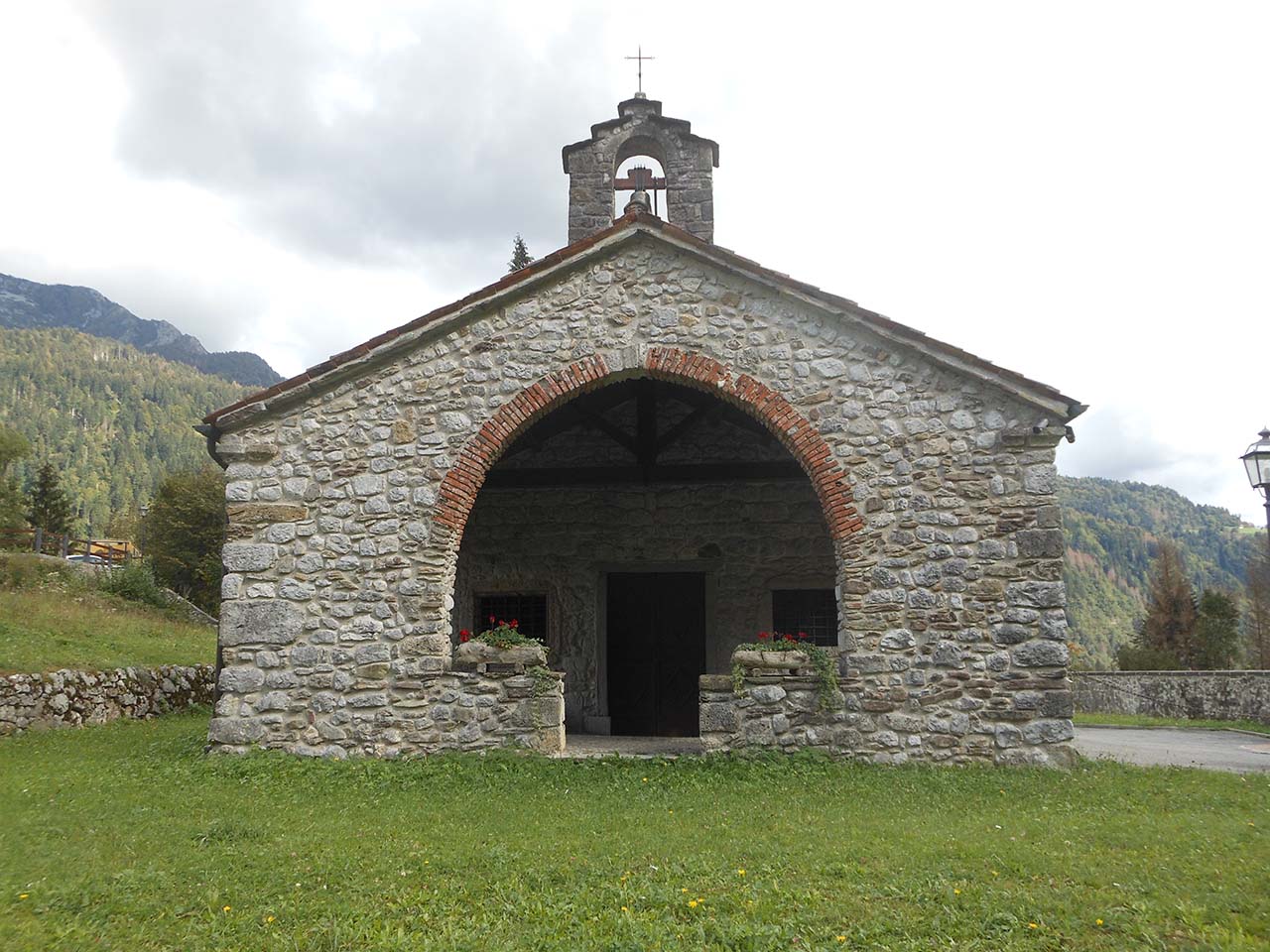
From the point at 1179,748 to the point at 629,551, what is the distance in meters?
7.35

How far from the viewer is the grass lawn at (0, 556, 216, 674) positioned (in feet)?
39.1

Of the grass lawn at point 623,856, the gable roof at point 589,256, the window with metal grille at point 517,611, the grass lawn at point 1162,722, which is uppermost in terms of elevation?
the gable roof at point 589,256

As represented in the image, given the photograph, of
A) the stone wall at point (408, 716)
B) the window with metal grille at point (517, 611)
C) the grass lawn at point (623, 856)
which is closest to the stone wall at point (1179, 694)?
the grass lawn at point (623, 856)

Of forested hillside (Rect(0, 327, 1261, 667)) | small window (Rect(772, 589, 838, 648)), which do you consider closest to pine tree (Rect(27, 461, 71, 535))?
forested hillside (Rect(0, 327, 1261, 667))

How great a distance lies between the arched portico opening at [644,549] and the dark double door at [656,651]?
2cm

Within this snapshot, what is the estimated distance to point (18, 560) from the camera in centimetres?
1955

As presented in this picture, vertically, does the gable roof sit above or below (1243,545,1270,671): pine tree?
above

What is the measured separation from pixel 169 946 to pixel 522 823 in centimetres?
260

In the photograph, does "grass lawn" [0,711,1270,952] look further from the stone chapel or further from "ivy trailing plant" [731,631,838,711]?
"ivy trailing plant" [731,631,838,711]

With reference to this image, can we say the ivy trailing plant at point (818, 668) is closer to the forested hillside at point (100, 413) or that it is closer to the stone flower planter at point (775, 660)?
the stone flower planter at point (775, 660)

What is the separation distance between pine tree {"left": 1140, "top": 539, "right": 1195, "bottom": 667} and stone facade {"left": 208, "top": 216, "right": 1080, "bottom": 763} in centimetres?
2846

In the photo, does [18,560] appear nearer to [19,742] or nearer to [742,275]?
[19,742]

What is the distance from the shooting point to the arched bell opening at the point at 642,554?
37.8 feet

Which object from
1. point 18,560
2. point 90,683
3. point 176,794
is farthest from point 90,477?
point 176,794
